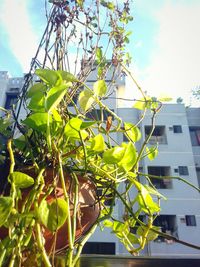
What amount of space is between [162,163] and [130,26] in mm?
6833

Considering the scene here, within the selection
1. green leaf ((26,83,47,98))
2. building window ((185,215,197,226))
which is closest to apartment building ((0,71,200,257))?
building window ((185,215,197,226))

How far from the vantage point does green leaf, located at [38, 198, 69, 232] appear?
0.22 meters

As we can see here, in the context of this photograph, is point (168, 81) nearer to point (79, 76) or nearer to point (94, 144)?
point (79, 76)

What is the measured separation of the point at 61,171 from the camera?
0.26 meters

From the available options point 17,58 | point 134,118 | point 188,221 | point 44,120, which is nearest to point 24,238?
point 44,120


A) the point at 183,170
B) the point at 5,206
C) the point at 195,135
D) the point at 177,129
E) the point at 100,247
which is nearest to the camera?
the point at 5,206

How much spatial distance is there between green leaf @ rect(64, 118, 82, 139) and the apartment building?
210 inches

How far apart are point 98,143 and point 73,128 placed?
5 cm

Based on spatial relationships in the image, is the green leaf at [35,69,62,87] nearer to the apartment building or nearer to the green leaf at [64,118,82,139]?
the green leaf at [64,118,82,139]

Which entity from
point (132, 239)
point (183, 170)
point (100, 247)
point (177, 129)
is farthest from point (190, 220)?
point (132, 239)

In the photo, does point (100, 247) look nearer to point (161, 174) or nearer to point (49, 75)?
point (161, 174)

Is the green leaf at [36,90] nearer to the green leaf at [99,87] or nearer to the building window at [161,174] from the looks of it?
the green leaf at [99,87]

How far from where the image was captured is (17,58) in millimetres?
485

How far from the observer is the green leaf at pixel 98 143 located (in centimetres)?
29
